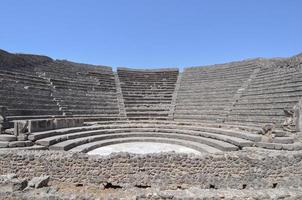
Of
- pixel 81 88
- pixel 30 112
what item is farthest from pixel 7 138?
pixel 81 88

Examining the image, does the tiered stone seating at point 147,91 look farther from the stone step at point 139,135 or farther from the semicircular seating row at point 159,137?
the stone step at point 139,135

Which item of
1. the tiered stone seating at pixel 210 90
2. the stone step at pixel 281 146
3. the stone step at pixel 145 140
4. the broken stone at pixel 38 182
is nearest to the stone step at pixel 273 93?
the tiered stone seating at pixel 210 90

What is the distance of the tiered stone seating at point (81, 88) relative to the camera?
17153 millimetres

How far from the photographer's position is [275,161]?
7.18 m

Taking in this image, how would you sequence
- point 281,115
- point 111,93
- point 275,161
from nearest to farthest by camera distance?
1. point 275,161
2. point 281,115
3. point 111,93

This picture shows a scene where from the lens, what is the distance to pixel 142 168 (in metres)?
7.46

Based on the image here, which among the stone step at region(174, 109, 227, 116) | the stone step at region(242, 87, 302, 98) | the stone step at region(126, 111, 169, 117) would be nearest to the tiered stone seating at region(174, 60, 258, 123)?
the stone step at region(174, 109, 227, 116)

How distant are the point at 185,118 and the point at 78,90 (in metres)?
8.43

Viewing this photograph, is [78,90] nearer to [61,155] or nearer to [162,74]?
[162,74]

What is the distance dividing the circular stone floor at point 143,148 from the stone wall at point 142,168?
118 inches

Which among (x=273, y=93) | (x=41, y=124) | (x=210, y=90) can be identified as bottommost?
(x=41, y=124)

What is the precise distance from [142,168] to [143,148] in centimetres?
405

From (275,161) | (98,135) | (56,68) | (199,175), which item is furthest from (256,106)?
(56,68)

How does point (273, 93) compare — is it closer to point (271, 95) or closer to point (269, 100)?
point (271, 95)
